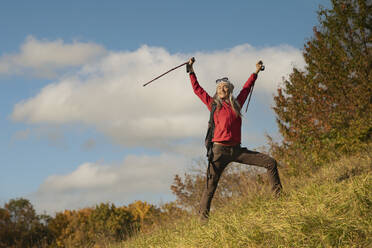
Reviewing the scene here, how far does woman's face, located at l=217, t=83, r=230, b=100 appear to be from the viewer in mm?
7461

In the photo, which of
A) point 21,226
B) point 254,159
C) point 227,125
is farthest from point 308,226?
point 21,226

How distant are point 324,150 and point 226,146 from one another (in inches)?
319

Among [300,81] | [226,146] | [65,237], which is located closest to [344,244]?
[226,146]

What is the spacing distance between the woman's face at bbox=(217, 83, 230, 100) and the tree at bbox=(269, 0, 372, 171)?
710 cm

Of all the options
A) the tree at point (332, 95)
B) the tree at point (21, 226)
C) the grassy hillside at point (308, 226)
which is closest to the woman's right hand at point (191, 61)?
the grassy hillside at point (308, 226)

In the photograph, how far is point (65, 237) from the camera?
1655cm

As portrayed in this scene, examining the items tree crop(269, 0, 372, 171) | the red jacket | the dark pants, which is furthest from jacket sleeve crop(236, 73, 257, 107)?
tree crop(269, 0, 372, 171)

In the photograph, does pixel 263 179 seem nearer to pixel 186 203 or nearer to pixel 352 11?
pixel 186 203

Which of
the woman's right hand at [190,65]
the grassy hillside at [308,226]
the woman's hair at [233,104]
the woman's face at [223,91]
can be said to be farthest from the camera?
the woman's right hand at [190,65]

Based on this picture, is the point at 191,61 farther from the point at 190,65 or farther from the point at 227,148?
the point at 227,148

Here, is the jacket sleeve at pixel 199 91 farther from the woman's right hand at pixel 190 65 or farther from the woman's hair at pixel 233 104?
the woman's hair at pixel 233 104

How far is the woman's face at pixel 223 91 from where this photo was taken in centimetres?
746

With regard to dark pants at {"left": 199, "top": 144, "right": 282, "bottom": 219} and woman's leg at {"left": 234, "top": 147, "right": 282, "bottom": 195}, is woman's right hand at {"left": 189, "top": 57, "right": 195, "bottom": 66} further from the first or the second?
woman's leg at {"left": 234, "top": 147, "right": 282, "bottom": 195}

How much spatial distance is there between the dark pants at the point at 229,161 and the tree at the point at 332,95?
688 cm
